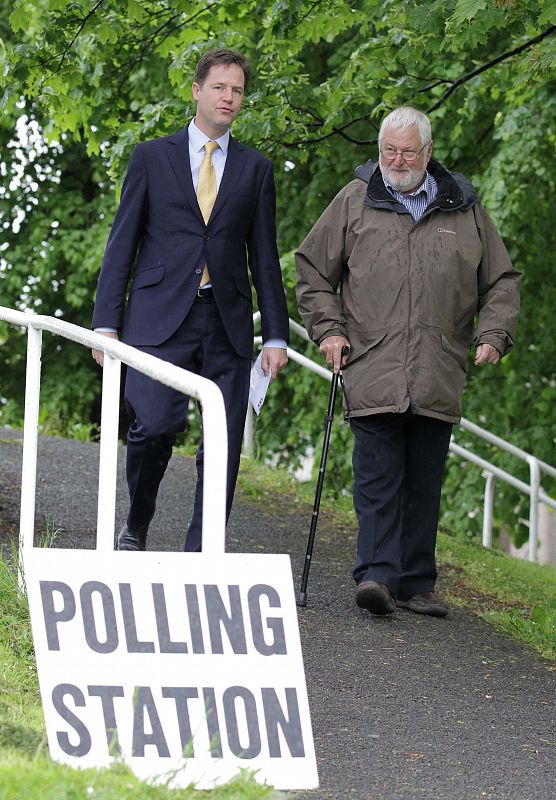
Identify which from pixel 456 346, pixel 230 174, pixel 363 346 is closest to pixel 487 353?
pixel 456 346

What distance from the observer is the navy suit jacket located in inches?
199

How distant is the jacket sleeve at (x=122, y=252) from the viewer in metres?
5.09

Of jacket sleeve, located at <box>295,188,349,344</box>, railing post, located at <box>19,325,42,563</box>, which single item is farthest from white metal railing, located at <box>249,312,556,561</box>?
railing post, located at <box>19,325,42,563</box>

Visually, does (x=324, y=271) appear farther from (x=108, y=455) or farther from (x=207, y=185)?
(x=108, y=455)

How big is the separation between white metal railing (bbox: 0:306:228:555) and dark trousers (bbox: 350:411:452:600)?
152 cm

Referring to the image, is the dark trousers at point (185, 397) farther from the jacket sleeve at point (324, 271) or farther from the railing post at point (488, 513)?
the railing post at point (488, 513)

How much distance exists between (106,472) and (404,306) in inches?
81.7

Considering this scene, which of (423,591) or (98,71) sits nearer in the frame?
(423,591)

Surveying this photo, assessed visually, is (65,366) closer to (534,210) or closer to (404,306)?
(534,210)

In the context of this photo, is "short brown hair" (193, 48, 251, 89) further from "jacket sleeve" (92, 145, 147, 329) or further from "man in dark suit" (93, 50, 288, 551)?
"jacket sleeve" (92, 145, 147, 329)

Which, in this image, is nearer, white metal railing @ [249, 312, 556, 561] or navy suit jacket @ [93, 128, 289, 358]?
navy suit jacket @ [93, 128, 289, 358]

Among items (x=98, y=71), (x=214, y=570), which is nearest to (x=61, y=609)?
(x=214, y=570)

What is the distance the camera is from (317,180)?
13.2 meters

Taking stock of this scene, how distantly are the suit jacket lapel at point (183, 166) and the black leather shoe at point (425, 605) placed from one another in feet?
6.31
